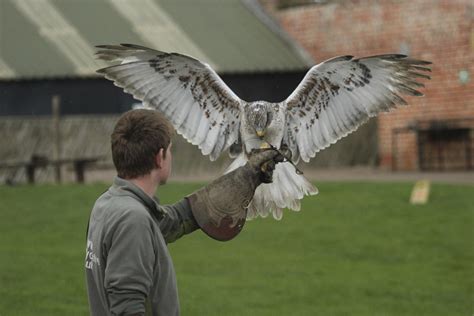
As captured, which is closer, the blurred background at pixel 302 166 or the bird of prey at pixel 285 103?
the bird of prey at pixel 285 103

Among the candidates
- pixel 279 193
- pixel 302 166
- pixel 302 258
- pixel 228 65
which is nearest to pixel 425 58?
pixel 302 166

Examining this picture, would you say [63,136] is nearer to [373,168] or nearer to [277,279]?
[373,168]

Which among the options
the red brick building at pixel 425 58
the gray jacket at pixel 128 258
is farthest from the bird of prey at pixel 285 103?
the red brick building at pixel 425 58

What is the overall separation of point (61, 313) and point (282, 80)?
20.4 meters

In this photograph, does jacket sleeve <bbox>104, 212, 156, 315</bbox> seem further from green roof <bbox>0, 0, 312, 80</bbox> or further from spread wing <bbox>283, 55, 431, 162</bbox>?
green roof <bbox>0, 0, 312, 80</bbox>

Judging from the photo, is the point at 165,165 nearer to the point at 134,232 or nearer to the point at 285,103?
Result: the point at 134,232

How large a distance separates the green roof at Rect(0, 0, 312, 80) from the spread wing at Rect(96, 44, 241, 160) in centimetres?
2098

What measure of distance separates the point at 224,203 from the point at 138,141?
75cm

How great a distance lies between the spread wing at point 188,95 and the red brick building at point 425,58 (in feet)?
63.8

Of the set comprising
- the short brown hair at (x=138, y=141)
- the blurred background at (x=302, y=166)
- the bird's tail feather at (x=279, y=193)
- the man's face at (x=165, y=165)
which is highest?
the short brown hair at (x=138, y=141)

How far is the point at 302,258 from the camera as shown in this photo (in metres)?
14.0

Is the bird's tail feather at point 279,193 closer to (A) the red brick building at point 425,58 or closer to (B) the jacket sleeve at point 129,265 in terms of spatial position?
(B) the jacket sleeve at point 129,265

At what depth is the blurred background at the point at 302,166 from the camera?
39.1ft

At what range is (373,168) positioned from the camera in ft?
94.0
